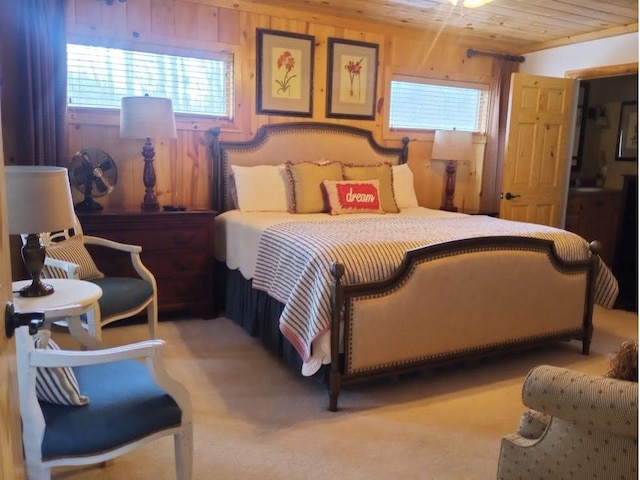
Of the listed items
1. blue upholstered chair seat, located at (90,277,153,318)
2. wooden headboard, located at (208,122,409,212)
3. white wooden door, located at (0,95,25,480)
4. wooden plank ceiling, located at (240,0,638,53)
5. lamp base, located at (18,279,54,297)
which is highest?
wooden plank ceiling, located at (240,0,638,53)

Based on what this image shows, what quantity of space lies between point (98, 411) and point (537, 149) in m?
4.58

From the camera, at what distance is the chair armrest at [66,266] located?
2703 mm

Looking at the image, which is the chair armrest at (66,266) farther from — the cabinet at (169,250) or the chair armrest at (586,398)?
the chair armrest at (586,398)

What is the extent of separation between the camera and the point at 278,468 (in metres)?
2.10

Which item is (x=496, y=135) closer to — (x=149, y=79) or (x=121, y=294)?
(x=149, y=79)

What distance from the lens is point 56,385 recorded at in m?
1.57

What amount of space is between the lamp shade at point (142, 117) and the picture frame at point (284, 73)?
980 millimetres

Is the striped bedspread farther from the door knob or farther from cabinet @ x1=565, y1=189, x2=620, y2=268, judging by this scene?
cabinet @ x1=565, y1=189, x2=620, y2=268

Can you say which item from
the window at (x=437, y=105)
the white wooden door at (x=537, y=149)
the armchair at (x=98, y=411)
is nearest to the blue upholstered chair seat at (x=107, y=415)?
the armchair at (x=98, y=411)

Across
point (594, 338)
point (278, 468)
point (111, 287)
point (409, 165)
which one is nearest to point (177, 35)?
point (111, 287)

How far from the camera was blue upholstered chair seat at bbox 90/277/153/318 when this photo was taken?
9.30 ft

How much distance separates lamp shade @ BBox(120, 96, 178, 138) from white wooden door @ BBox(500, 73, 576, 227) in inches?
120

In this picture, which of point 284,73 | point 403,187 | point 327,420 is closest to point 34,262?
point 327,420

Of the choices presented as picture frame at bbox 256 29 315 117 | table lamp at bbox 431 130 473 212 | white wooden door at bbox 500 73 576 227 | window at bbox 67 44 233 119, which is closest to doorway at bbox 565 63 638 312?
white wooden door at bbox 500 73 576 227
